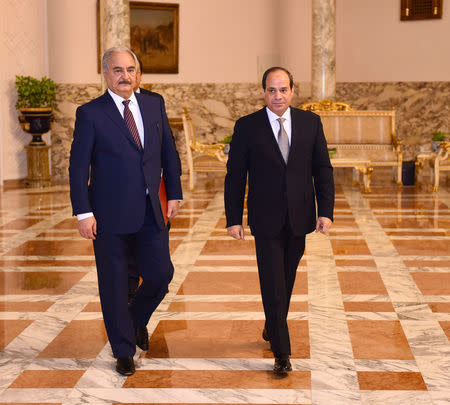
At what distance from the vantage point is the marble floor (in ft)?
11.8

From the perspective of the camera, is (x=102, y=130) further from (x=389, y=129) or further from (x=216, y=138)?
(x=216, y=138)

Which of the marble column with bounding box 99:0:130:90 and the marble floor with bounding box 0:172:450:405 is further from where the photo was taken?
the marble column with bounding box 99:0:130:90

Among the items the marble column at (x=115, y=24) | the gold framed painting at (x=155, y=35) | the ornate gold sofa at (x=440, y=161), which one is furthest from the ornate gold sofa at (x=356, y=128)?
the marble column at (x=115, y=24)

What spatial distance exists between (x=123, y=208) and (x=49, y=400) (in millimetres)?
947

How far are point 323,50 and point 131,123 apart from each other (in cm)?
1059

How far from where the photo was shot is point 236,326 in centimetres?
466

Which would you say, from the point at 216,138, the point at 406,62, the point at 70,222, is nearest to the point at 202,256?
the point at 70,222

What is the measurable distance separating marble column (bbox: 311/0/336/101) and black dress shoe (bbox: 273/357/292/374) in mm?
10684

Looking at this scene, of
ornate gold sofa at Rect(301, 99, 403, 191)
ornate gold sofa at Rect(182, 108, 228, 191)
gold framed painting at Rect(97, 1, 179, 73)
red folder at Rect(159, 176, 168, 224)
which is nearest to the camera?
red folder at Rect(159, 176, 168, 224)

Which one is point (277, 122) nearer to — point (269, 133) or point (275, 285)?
point (269, 133)

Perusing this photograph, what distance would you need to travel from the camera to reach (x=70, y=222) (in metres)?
9.17

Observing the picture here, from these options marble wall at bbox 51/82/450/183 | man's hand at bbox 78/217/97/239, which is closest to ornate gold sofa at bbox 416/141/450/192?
marble wall at bbox 51/82/450/183

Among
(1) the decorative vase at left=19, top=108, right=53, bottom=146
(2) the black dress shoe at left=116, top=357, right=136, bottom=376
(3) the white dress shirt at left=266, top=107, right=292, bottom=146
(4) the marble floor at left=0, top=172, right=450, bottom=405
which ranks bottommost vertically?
(4) the marble floor at left=0, top=172, right=450, bottom=405

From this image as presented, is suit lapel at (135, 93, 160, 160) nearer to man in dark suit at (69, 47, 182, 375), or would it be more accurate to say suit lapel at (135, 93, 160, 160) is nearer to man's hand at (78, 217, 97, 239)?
man in dark suit at (69, 47, 182, 375)
